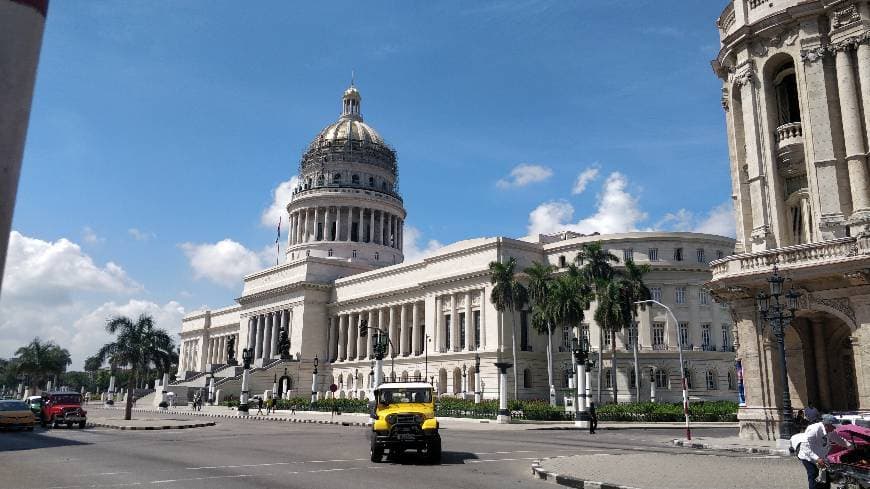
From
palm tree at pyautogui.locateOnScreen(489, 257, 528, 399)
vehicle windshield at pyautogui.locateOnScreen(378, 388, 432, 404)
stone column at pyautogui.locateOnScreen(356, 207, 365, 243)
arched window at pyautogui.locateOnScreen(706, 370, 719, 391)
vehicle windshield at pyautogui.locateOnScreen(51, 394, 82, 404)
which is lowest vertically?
vehicle windshield at pyautogui.locateOnScreen(51, 394, 82, 404)

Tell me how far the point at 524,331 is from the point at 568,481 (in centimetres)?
5968

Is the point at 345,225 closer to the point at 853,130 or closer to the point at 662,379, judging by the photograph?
the point at 662,379

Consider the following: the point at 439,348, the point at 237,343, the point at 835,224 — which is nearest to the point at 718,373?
the point at 439,348

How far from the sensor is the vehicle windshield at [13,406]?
3532cm

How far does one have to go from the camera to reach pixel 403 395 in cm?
2100

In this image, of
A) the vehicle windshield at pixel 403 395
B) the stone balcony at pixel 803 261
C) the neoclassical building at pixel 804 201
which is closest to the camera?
the vehicle windshield at pixel 403 395

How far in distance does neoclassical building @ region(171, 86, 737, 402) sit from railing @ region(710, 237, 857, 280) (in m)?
27.9

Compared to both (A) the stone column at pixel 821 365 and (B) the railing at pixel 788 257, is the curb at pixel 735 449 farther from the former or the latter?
(B) the railing at pixel 788 257

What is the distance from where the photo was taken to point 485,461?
20.2 metres

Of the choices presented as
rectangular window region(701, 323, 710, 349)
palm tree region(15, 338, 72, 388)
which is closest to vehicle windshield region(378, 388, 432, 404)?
rectangular window region(701, 323, 710, 349)

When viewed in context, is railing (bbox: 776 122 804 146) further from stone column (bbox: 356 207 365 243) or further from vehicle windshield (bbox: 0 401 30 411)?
stone column (bbox: 356 207 365 243)

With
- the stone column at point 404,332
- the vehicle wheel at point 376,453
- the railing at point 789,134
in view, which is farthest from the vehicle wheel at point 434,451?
the stone column at point 404,332

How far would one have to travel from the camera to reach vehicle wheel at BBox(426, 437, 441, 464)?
774 inches

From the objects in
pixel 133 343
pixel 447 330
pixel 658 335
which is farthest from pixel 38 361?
pixel 658 335
